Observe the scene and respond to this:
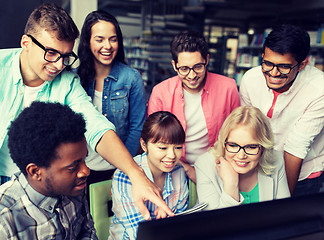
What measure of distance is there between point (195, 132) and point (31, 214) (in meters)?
1.06

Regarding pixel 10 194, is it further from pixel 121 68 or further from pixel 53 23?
pixel 121 68

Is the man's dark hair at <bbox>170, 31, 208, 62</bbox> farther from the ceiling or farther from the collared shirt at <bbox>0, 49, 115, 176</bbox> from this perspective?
the ceiling

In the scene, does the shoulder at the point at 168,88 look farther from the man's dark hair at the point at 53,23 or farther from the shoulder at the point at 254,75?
the man's dark hair at the point at 53,23

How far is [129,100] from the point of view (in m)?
1.86

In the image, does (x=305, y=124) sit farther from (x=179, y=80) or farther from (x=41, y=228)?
(x=41, y=228)

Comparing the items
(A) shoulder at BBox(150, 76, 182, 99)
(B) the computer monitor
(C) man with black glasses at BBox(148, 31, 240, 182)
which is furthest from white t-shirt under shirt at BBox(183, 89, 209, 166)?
(B) the computer monitor

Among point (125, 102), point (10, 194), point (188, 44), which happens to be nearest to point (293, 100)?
point (188, 44)

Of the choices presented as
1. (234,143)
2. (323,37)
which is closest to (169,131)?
(234,143)

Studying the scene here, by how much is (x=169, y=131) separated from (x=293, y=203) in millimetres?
946

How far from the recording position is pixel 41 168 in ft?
3.09

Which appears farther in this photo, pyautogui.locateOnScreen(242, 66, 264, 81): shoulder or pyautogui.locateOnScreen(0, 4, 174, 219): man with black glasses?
pyautogui.locateOnScreen(242, 66, 264, 81): shoulder

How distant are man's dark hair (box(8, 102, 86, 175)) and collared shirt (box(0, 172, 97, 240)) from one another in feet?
0.25

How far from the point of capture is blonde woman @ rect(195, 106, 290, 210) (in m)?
1.45

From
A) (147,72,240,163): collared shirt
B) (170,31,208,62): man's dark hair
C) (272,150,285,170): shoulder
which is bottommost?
(272,150,285,170): shoulder
